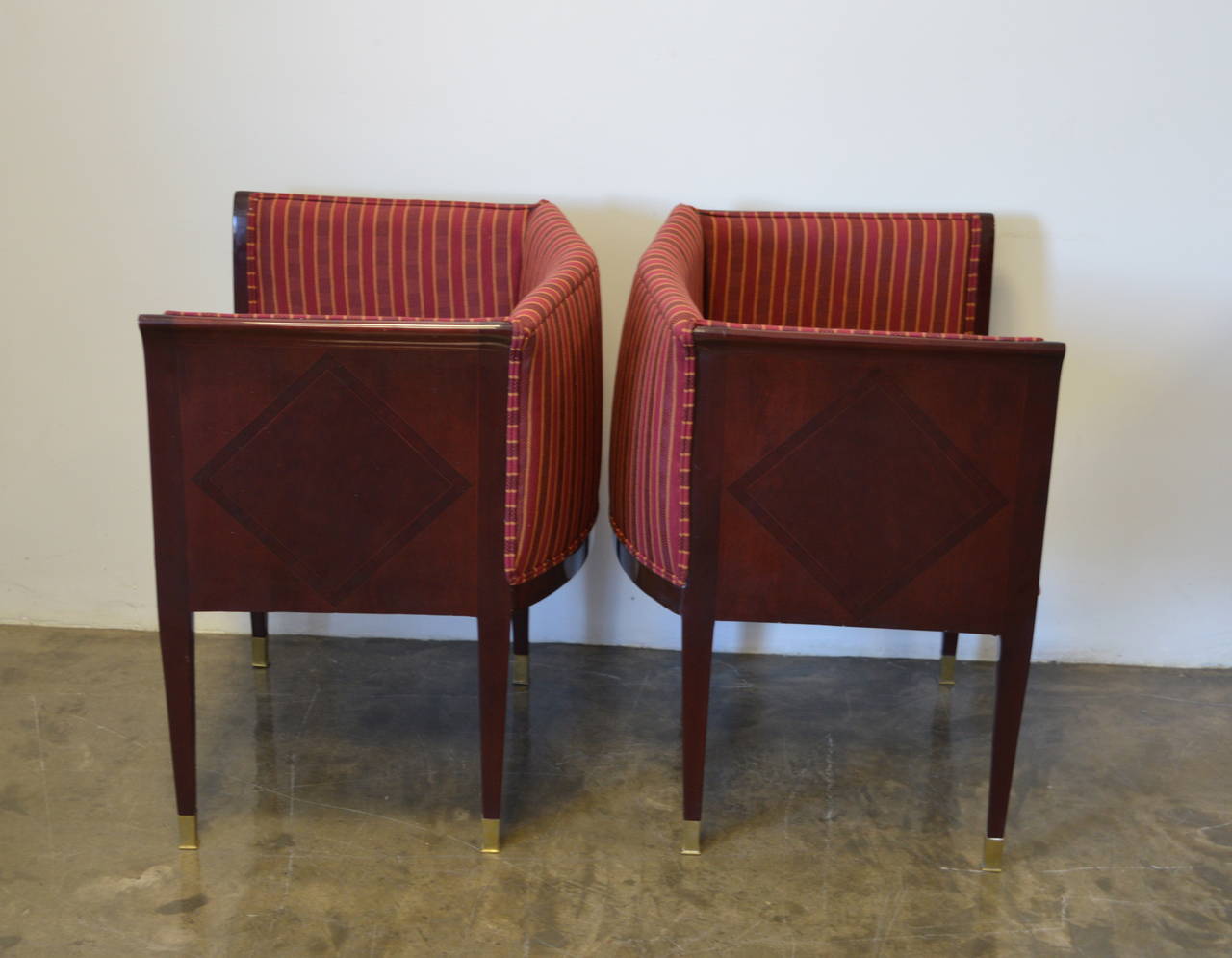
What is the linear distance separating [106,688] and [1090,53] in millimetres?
2459

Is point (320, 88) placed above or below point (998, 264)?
above

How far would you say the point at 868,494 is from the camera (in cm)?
206

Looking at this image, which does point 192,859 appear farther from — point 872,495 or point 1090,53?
point 1090,53

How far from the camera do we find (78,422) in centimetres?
300

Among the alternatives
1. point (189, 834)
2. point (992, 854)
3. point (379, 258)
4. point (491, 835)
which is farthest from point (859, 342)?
point (189, 834)

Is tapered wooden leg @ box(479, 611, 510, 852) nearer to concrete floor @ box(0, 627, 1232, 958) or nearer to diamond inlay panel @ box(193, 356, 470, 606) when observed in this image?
concrete floor @ box(0, 627, 1232, 958)

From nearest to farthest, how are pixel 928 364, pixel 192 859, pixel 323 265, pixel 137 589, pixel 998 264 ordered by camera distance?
pixel 928 364 < pixel 192 859 < pixel 323 265 < pixel 998 264 < pixel 137 589

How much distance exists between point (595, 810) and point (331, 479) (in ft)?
2.56

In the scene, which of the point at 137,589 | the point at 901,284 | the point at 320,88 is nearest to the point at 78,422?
the point at 137,589

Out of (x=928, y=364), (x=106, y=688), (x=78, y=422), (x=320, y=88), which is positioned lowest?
(x=106, y=688)

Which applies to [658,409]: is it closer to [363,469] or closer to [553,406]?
[553,406]

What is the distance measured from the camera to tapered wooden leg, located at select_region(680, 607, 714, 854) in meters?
2.16

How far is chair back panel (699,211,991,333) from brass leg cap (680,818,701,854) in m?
1.04

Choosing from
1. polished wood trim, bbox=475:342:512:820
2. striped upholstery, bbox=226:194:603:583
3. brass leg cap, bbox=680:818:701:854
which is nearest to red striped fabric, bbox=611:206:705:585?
striped upholstery, bbox=226:194:603:583
